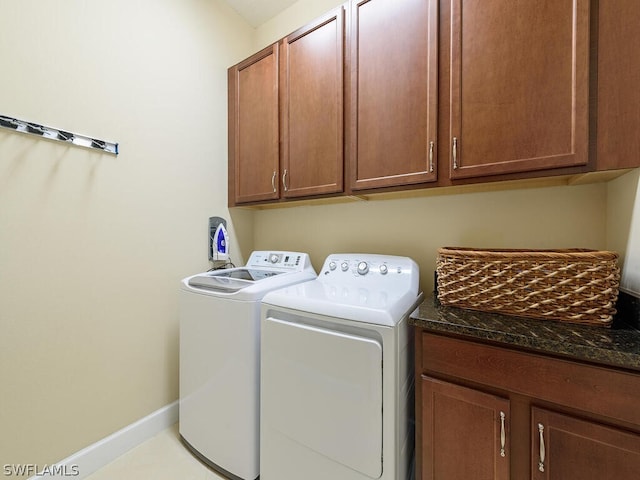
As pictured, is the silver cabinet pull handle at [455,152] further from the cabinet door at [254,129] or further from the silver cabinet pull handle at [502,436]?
the cabinet door at [254,129]

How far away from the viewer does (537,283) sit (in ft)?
3.00

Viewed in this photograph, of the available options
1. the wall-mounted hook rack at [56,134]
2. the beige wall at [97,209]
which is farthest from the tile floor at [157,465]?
the wall-mounted hook rack at [56,134]

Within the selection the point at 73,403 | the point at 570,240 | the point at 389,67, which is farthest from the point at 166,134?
the point at 570,240

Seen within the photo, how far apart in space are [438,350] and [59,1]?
221cm

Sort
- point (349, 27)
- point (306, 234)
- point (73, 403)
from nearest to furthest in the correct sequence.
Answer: point (73, 403)
point (349, 27)
point (306, 234)

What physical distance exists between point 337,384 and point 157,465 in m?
1.16

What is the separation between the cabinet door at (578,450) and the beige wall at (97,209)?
1.83 m

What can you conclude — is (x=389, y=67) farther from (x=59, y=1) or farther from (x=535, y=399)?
(x=59, y=1)

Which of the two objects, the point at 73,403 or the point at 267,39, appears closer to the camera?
the point at 73,403

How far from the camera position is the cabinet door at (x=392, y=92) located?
47.8 inches

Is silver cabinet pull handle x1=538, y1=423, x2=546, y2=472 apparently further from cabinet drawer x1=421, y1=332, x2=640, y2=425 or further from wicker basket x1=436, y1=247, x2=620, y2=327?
wicker basket x1=436, y1=247, x2=620, y2=327

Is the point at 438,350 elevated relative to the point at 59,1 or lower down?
lower down

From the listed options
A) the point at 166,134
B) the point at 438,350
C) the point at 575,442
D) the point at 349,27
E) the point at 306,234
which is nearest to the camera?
the point at 575,442

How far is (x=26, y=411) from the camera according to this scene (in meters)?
1.16
